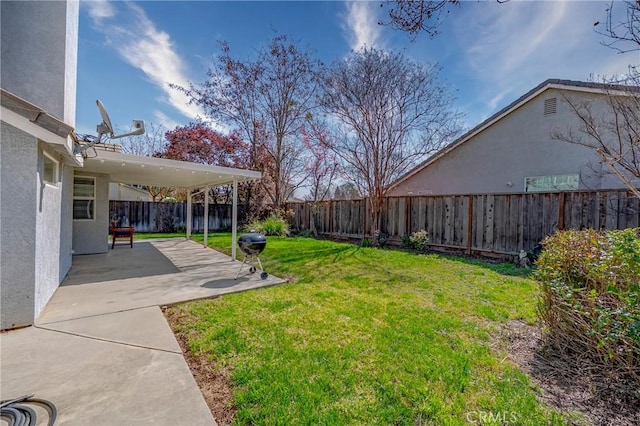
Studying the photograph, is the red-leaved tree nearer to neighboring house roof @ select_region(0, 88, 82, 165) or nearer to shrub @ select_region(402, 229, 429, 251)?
shrub @ select_region(402, 229, 429, 251)

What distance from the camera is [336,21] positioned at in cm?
936

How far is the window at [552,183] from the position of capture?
9.80 metres

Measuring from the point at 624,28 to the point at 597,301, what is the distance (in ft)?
9.66

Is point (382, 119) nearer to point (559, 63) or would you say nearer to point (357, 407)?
point (559, 63)

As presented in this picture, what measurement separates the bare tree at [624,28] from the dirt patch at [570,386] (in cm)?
328

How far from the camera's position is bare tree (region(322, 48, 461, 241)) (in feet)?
33.3

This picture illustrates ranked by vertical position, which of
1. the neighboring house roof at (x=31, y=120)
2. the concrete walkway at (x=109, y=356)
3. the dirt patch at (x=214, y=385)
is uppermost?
the neighboring house roof at (x=31, y=120)

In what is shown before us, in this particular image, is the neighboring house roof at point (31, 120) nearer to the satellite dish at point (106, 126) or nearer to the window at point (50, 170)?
the window at point (50, 170)

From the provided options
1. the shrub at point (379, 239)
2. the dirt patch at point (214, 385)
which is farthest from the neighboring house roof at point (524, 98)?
the dirt patch at point (214, 385)

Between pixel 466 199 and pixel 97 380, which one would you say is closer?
pixel 97 380

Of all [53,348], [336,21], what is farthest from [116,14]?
[53,348]

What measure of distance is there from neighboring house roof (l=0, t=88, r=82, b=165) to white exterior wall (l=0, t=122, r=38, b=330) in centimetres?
11

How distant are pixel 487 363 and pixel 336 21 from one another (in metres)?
10.3

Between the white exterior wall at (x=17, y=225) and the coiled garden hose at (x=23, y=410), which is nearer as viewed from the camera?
the coiled garden hose at (x=23, y=410)
